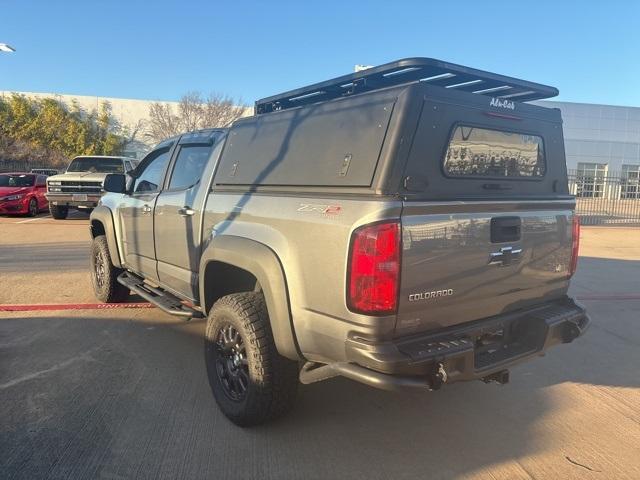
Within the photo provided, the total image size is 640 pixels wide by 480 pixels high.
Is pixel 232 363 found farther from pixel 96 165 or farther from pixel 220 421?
pixel 96 165

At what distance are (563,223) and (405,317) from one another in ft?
5.48

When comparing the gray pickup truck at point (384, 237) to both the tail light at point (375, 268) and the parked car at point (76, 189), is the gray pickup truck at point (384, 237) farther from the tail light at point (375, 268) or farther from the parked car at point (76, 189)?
the parked car at point (76, 189)

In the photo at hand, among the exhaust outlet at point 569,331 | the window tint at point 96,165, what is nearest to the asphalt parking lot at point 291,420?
the exhaust outlet at point 569,331

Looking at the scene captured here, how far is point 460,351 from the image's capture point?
2768 millimetres

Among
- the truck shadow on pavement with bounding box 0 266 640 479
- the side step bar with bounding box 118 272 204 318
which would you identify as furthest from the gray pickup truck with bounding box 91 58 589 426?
the truck shadow on pavement with bounding box 0 266 640 479

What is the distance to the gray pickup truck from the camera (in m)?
2.68

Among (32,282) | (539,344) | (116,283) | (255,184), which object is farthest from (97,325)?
(539,344)

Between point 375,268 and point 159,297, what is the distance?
3.00 metres

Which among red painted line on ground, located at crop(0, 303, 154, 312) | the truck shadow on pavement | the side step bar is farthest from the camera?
red painted line on ground, located at crop(0, 303, 154, 312)

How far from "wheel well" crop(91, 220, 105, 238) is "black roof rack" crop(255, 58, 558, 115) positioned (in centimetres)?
350

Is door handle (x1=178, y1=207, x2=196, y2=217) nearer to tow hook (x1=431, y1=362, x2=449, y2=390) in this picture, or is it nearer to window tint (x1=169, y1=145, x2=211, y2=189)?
window tint (x1=169, y1=145, x2=211, y2=189)

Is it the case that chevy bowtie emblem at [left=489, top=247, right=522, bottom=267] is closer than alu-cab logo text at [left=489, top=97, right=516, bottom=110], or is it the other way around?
chevy bowtie emblem at [left=489, top=247, right=522, bottom=267]

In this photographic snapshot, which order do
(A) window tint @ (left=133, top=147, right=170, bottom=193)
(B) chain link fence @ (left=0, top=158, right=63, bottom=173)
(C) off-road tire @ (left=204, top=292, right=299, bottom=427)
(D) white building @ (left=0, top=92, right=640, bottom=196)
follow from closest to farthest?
(C) off-road tire @ (left=204, top=292, right=299, bottom=427), (A) window tint @ (left=133, top=147, right=170, bottom=193), (B) chain link fence @ (left=0, top=158, right=63, bottom=173), (D) white building @ (left=0, top=92, right=640, bottom=196)

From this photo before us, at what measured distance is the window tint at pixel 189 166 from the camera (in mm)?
4461
